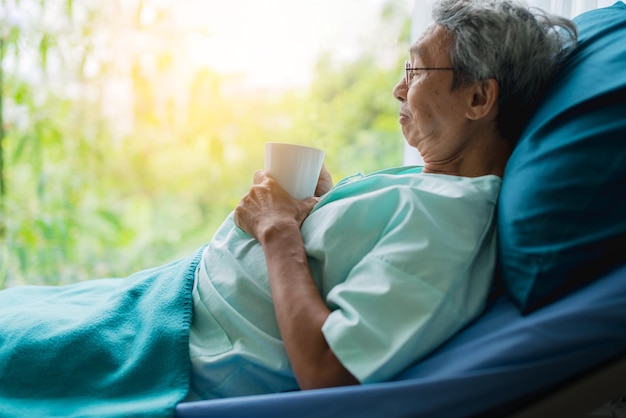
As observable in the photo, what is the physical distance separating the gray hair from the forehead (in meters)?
0.01

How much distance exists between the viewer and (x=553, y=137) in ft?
3.25

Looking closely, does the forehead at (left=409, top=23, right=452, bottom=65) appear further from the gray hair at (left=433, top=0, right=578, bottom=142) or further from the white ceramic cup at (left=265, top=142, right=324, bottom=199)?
the white ceramic cup at (left=265, top=142, right=324, bottom=199)

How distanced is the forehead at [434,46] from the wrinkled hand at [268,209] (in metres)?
0.39

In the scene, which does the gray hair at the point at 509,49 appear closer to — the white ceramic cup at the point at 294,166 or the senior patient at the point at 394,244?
the senior patient at the point at 394,244

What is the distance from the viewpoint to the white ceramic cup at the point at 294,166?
1.21 metres

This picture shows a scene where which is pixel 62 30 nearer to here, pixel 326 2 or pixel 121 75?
pixel 121 75

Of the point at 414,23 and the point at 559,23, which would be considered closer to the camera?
the point at 559,23

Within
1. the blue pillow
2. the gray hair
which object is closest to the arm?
the blue pillow

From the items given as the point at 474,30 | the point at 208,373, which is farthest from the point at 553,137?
the point at 208,373

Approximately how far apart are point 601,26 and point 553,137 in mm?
341

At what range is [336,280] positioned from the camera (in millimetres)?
1080

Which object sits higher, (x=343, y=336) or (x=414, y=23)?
(x=414, y=23)

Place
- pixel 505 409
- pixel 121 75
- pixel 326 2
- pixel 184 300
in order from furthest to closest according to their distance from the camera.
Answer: pixel 326 2, pixel 121 75, pixel 184 300, pixel 505 409

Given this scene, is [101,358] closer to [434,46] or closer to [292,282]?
[292,282]
